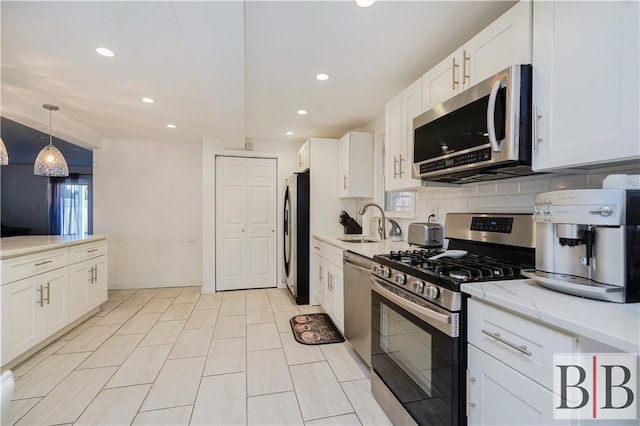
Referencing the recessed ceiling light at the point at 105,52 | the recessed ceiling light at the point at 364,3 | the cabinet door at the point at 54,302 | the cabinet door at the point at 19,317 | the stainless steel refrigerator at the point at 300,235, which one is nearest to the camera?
the recessed ceiling light at the point at 364,3

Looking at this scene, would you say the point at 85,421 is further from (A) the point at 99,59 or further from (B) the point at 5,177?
(B) the point at 5,177

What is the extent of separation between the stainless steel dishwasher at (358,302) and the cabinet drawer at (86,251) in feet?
9.47

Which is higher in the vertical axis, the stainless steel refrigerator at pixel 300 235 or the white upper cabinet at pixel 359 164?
the white upper cabinet at pixel 359 164

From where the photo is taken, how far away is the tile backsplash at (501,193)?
1.38 m

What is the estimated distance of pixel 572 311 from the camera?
884 millimetres

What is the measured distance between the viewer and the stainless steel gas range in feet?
4.05

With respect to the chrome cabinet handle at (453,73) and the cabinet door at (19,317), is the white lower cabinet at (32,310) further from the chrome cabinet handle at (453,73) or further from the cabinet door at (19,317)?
the chrome cabinet handle at (453,73)

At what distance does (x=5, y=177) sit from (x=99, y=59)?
469 centimetres

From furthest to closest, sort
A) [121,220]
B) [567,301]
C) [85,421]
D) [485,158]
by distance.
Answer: [121,220] → [85,421] → [485,158] → [567,301]

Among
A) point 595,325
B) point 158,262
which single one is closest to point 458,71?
point 595,325

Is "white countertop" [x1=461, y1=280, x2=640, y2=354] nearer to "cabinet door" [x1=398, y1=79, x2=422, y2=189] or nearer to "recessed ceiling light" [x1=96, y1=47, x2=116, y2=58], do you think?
"cabinet door" [x1=398, y1=79, x2=422, y2=189]

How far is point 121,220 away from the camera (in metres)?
4.81

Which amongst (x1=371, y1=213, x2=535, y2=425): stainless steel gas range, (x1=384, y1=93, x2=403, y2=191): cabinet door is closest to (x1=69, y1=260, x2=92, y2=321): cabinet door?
(x1=371, y1=213, x2=535, y2=425): stainless steel gas range

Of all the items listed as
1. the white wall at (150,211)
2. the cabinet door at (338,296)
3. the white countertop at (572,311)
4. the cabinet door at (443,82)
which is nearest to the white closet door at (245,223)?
the white wall at (150,211)
